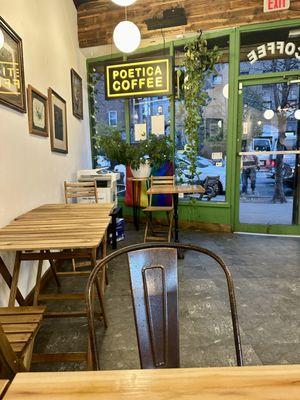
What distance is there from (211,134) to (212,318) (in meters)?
2.91

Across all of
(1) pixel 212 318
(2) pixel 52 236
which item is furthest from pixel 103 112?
(1) pixel 212 318

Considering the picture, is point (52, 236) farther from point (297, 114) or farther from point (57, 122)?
point (297, 114)

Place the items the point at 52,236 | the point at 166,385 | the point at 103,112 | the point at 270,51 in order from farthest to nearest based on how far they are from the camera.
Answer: the point at 103,112 < the point at 270,51 < the point at 52,236 < the point at 166,385

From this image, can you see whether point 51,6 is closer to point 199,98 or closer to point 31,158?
point 31,158

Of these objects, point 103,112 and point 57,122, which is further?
point 103,112

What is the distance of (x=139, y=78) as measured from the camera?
3.94 metres

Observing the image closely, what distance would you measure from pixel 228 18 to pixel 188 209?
2722 mm

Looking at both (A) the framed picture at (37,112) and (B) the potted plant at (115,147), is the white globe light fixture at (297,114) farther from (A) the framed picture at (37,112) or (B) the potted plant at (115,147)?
(A) the framed picture at (37,112)

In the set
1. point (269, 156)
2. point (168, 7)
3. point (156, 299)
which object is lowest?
point (156, 299)

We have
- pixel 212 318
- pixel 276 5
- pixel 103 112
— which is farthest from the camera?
pixel 103 112

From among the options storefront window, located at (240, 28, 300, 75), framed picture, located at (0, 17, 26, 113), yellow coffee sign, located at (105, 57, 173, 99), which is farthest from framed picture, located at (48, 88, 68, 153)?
storefront window, located at (240, 28, 300, 75)

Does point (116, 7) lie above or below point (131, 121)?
above

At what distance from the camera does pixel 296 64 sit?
148 inches

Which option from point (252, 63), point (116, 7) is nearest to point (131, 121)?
point (116, 7)
